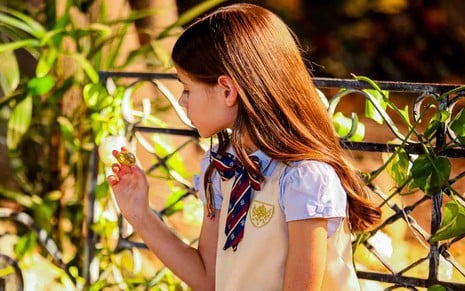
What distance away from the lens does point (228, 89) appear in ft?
6.35

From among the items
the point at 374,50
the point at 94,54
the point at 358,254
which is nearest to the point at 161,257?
the point at 358,254

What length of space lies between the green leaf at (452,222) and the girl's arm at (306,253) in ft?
0.99

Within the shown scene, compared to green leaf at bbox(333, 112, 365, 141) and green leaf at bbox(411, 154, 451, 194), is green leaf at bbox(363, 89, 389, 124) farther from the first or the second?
green leaf at bbox(411, 154, 451, 194)

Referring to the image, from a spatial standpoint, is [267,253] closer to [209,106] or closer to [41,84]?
[209,106]

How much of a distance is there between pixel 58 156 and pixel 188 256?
1125 mm

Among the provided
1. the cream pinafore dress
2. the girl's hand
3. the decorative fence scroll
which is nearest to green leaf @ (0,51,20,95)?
the decorative fence scroll

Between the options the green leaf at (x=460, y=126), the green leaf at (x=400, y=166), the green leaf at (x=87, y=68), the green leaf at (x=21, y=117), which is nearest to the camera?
the green leaf at (x=460, y=126)

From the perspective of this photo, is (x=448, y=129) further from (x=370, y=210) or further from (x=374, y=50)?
(x=374, y=50)

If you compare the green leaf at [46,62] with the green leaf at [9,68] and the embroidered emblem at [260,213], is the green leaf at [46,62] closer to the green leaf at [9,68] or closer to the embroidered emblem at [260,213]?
the green leaf at [9,68]

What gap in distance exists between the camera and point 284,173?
193 centimetres

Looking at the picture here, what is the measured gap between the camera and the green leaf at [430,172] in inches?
81.6

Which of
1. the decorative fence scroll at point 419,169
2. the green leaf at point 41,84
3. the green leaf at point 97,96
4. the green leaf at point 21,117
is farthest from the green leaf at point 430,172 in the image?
the green leaf at point 21,117

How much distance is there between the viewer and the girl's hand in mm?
2186

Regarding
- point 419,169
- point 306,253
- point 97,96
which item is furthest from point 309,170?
point 97,96
